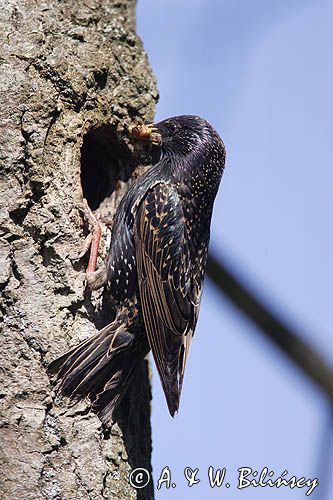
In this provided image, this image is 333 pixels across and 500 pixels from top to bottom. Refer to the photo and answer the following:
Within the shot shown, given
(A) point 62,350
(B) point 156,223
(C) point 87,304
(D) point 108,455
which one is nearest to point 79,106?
(B) point 156,223

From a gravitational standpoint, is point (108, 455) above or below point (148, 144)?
below

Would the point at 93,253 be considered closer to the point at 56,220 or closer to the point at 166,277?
the point at 56,220

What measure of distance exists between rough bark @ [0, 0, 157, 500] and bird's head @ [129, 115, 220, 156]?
0.16m

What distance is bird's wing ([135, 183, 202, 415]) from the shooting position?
3639 mm

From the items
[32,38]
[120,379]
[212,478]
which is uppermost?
[32,38]

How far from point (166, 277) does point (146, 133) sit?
743mm

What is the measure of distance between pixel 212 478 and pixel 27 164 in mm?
1572

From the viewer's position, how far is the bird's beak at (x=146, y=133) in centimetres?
400

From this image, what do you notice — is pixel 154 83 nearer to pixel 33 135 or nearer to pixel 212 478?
pixel 33 135

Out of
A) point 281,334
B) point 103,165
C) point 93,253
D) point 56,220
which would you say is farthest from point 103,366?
point 281,334

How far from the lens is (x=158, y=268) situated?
386cm

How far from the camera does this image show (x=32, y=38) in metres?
3.67

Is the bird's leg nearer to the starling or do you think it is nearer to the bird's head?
the starling

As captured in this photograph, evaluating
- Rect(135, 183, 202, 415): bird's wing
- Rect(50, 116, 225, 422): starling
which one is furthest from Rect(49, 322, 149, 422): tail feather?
Rect(135, 183, 202, 415): bird's wing
